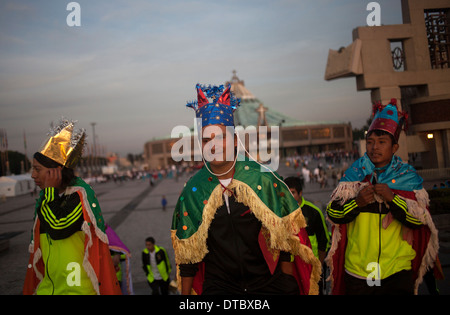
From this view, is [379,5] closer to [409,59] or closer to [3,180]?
[409,59]

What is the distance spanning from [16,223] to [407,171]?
19081mm

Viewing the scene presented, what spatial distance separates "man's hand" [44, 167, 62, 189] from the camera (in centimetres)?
317

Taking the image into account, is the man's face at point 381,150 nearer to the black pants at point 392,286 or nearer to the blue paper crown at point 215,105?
the black pants at point 392,286

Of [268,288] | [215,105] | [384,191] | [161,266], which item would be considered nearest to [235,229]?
[268,288]

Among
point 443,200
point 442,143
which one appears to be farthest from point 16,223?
point 442,143

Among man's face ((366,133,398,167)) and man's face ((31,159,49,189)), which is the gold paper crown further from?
man's face ((366,133,398,167))

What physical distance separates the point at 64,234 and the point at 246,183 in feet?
5.48

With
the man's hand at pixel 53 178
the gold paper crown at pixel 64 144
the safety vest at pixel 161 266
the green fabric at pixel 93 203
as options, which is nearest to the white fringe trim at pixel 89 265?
the green fabric at pixel 93 203

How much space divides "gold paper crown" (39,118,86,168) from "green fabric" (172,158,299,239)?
1311mm

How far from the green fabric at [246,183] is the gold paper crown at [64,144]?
131cm

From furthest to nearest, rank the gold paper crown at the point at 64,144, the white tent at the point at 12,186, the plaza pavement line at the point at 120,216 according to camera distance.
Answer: the white tent at the point at 12,186, the plaza pavement line at the point at 120,216, the gold paper crown at the point at 64,144

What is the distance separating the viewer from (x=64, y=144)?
3.34 metres

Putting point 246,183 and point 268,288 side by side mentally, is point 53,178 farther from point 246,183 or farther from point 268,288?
Result: point 268,288

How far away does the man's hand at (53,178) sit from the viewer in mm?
3172
